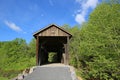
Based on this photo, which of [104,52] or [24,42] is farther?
[24,42]

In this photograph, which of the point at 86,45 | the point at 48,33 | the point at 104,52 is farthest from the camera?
the point at 48,33

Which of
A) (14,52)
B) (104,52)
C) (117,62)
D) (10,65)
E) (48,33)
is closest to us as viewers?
(117,62)

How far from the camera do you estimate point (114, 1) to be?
18078 mm

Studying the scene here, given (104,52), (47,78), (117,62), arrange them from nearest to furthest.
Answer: (47,78) < (117,62) < (104,52)

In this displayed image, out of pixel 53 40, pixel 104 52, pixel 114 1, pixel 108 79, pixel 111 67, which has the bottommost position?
pixel 108 79

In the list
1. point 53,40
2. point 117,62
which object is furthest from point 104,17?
point 53,40

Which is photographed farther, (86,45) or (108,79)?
(86,45)

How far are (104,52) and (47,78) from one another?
6188 mm

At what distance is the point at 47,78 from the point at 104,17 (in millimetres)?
8043

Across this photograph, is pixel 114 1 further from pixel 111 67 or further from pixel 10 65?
pixel 10 65

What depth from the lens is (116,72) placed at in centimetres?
1623

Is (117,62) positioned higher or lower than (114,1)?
lower

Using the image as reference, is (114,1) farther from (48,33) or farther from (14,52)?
(14,52)

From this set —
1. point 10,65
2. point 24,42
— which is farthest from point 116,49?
point 24,42
